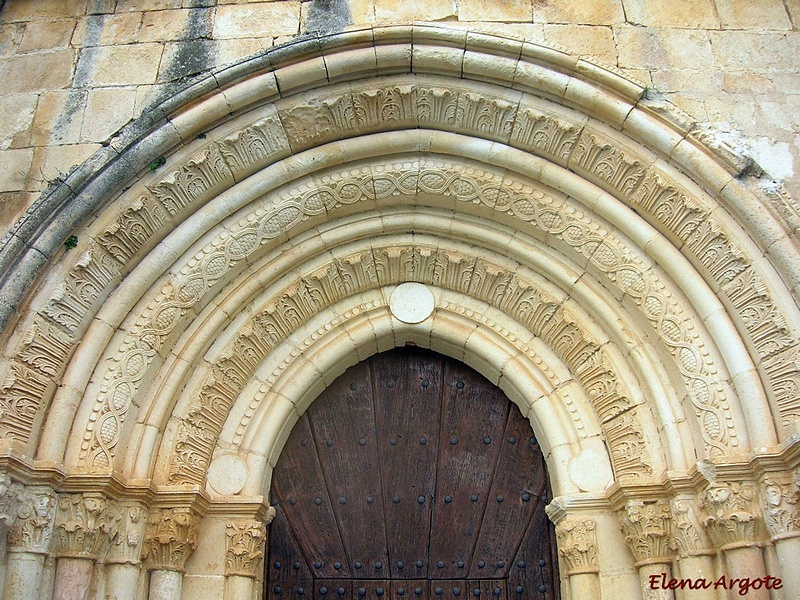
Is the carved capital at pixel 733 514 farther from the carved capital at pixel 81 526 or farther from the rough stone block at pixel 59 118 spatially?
the rough stone block at pixel 59 118

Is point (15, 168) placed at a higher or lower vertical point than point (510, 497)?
higher

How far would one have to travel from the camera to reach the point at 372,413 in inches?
175

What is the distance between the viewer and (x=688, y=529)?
353 centimetres

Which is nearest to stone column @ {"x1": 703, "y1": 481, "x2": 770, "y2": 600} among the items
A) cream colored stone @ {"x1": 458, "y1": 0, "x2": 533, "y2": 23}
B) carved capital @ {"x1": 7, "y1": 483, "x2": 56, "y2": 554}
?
cream colored stone @ {"x1": 458, "y1": 0, "x2": 533, "y2": 23}

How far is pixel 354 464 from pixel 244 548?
807 millimetres

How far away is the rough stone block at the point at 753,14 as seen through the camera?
4207mm

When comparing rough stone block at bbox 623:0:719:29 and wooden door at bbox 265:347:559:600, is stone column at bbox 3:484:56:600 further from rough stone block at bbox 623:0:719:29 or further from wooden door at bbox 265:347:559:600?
rough stone block at bbox 623:0:719:29

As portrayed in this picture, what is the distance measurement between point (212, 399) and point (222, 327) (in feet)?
1.38

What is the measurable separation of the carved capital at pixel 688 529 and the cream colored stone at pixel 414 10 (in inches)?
114

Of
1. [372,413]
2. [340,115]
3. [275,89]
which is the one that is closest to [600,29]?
[340,115]

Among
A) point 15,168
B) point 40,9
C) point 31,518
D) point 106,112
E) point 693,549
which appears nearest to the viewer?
point 31,518

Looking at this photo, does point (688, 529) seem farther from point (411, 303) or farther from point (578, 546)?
point (411, 303)

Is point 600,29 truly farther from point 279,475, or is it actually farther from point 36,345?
point 36,345

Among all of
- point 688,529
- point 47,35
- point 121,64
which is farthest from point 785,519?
point 47,35
